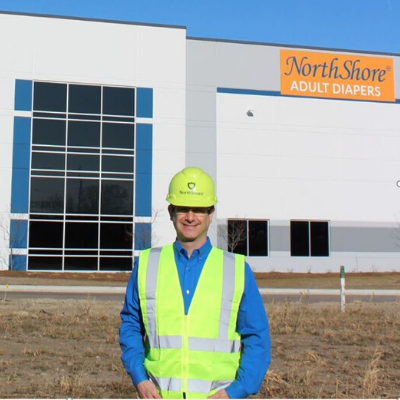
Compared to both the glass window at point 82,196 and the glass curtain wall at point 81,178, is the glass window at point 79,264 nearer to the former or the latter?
the glass curtain wall at point 81,178

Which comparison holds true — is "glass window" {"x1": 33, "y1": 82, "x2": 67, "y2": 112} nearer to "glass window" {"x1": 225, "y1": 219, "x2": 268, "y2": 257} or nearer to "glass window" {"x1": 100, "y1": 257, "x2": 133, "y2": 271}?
"glass window" {"x1": 100, "y1": 257, "x2": 133, "y2": 271}

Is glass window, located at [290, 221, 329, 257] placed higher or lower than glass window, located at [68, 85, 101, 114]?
lower

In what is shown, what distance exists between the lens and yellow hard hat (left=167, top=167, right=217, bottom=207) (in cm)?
307

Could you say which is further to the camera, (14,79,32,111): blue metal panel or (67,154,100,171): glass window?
(67,154,100,171): glass window

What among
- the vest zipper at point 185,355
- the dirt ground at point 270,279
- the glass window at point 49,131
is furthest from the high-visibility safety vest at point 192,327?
the glass window at point 49,131

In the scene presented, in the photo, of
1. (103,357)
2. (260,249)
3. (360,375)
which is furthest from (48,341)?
(260,249)

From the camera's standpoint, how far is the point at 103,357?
26.9 ft

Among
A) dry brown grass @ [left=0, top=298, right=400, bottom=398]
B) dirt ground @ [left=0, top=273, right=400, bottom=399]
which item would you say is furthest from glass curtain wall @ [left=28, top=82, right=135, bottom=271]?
dry brown grass @ [left=0, top=298, right=400, bottom=398]

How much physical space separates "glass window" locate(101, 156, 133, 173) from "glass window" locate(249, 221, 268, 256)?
24.6ft

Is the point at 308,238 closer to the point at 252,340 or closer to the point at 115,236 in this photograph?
the point at 115,236

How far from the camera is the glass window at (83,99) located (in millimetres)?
32844

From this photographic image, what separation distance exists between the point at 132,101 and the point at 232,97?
5.65m

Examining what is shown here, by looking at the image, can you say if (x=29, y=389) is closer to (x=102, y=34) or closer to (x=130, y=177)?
(x=130, y=177)

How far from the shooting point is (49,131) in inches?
1276
